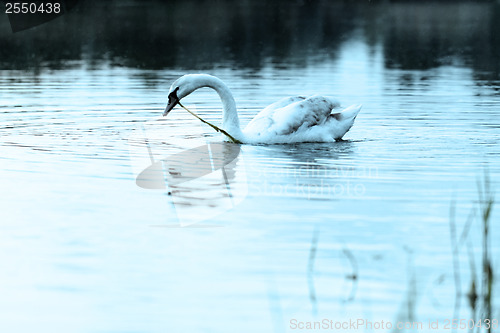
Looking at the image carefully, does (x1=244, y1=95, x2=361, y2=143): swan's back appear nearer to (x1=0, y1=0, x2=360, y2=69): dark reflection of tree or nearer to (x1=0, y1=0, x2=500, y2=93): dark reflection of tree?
(x1=0, y1=0, x2=500, y2=93): dark reflection of tree

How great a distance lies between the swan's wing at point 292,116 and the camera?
41.5ft

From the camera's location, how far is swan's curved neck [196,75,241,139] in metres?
12.7

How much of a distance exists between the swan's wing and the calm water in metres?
0.34

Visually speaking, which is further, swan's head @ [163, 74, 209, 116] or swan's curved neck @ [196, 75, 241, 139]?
swan's curved neck @ [196, 75, 241, 139]

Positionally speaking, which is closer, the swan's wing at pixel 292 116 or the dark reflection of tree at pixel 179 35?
the swan's wing at pixel 292 116

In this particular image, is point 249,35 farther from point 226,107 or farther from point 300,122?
point 300,122

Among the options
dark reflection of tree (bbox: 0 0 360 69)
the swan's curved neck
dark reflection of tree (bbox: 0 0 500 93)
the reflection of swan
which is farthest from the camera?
dark reflection of tree (bbox: 0 0 360 69)

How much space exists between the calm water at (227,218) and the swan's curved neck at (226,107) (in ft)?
1.12

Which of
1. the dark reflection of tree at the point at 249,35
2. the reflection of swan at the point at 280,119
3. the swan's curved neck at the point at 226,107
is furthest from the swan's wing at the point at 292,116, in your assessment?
the dark reflection of tree at the point at 249,35

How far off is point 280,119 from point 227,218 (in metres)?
4.64

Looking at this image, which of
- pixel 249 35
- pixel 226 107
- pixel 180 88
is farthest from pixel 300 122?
pixel 249 35

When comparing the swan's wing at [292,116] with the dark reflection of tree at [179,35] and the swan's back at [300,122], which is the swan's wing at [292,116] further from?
the dark reflection of tree at [179,35]

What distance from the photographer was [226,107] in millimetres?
12891

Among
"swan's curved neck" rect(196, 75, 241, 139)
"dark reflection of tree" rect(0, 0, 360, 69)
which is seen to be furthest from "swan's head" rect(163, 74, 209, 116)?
"dark reflection of tree" rect(0, 0, 360, 69)
